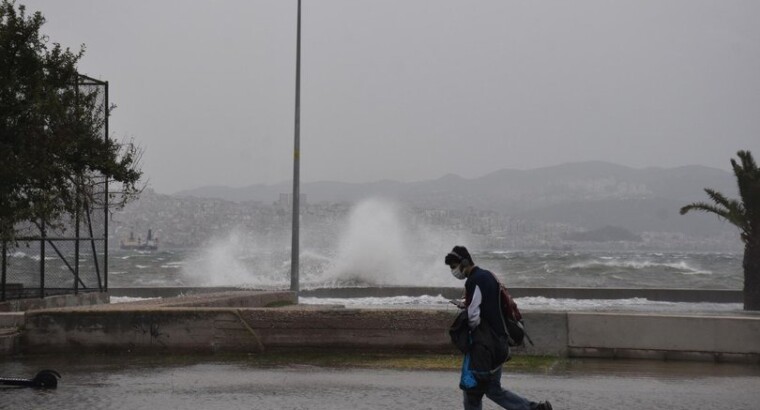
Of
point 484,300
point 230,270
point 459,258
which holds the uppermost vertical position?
point 459,258

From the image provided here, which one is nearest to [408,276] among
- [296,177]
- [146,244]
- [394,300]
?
[394,300]

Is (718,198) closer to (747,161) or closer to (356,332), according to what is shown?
(747,161)

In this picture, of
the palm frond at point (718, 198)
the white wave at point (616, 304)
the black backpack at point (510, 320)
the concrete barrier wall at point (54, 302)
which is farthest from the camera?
the white wave at point (616, 304)

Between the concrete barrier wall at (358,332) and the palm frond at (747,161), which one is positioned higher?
the palm frond at (747,161)

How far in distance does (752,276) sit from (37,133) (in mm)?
26065

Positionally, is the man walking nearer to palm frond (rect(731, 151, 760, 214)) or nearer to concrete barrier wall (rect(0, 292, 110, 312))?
concrete barrier wall (rect(0, 292, 110, 312))

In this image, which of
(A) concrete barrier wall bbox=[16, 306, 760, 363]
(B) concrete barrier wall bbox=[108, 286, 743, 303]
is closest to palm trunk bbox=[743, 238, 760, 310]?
(B) concrete barrier wall bbox=[108, 286, 743, 303]

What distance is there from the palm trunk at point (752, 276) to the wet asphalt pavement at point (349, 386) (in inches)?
856

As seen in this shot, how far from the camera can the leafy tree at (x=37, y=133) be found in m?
12.2

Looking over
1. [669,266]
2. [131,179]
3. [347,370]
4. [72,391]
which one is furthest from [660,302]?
[669,266]

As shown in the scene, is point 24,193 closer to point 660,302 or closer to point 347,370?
point 347,370

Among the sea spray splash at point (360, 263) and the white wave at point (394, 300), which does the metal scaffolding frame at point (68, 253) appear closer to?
the white wave at point (394, 300)

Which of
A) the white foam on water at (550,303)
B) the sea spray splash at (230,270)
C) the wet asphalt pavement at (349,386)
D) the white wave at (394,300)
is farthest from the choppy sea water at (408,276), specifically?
the wet asphalt pavement at (349,386)

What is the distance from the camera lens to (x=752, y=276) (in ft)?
106
